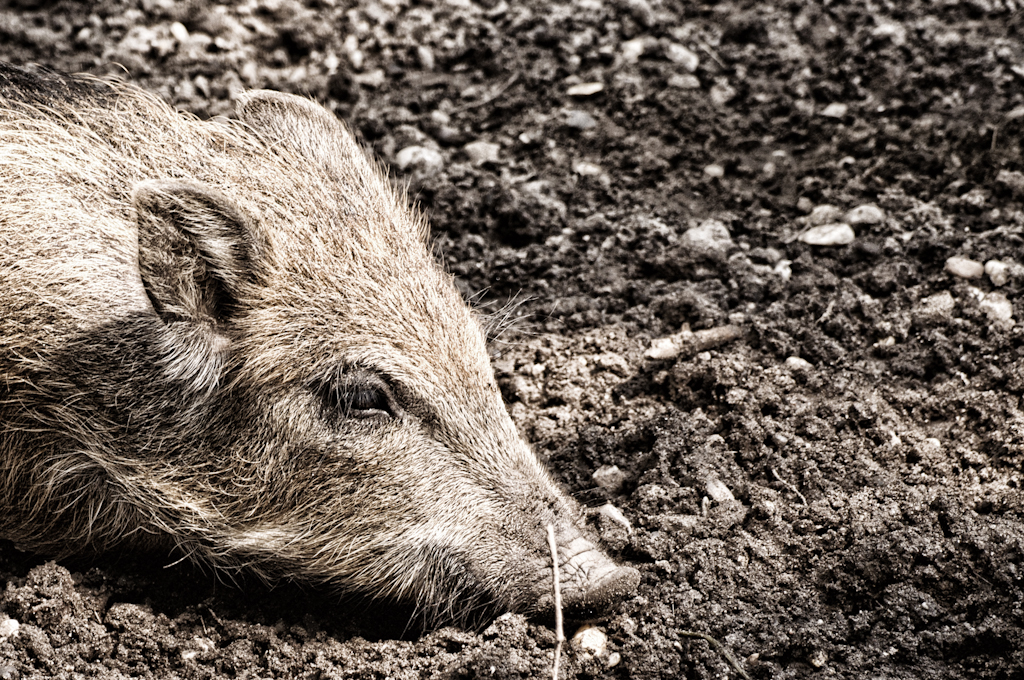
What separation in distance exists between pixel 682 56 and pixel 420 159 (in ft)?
5.53

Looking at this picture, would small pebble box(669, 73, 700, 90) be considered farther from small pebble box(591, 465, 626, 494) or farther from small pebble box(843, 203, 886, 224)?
small pebble box(591, 465, 626, 494)

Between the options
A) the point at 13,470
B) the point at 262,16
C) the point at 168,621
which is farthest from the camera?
the point at 262,16

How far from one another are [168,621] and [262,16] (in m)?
4.11

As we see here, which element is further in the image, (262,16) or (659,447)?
(262,16)

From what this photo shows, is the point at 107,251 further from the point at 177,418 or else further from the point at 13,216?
the point at 177,418

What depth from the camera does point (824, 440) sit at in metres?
3.59

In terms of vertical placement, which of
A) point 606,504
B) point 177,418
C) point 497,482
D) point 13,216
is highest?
point 13,216

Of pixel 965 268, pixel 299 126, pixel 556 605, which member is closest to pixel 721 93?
pixel 965 268

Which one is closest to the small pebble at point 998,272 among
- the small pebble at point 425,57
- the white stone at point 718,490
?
the white stone at point 718,490

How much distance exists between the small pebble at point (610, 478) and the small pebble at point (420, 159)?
2066 mm

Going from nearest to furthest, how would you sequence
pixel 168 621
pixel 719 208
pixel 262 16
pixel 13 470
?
pixel 168 621
pixel 13 470
pixel 719 208
pixel 262 16

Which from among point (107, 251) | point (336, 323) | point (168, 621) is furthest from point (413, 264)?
point (168, 621)

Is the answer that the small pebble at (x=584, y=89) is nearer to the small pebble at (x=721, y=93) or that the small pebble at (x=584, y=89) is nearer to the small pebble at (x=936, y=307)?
the small pebble at (x=721, y=93)

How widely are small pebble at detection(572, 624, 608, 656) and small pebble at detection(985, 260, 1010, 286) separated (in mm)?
2230
